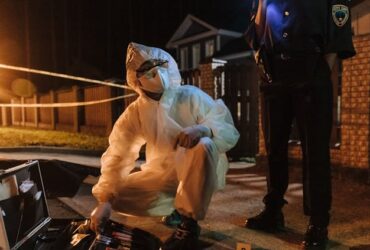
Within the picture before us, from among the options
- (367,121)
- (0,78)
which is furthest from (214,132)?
(0,78)

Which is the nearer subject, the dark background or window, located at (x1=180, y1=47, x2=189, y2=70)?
window, located at (x1=180, y1=47, x2=189, y2=70)

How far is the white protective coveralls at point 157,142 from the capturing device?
320cm

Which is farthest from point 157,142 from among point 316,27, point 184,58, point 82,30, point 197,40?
point 82,30

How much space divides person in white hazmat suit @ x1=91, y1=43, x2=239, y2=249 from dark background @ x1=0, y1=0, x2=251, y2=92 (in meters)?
21.4

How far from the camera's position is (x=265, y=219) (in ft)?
12.0

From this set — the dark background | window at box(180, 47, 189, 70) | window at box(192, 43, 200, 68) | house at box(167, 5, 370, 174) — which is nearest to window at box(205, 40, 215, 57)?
window at box(192, 43, 200, 68)

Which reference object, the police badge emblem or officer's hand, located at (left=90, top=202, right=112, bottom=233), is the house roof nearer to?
the police badge emblem

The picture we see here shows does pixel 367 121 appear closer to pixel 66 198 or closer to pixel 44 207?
pixel 66 198

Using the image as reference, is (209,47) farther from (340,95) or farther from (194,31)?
(340,95)

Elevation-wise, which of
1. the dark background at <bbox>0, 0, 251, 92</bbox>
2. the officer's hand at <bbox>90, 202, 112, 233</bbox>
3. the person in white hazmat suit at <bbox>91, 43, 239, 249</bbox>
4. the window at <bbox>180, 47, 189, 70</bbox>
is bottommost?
the officer's hand at <bbox>90, 202, 112, 233</bbox>

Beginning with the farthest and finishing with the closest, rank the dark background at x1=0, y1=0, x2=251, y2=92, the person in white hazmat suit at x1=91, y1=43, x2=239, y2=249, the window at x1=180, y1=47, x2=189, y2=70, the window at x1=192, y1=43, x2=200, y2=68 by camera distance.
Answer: the dark background at x1=0, y1=0, x2=251, y2=92 → the window at x1=180, y1=47, x2=189, y2=70 → the window at x1=192, y1=43, x2=200, y2=68 → the person in white hazmat suit at x1=91, y1=43, x2=239, y2=249

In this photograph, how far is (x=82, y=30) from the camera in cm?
3291

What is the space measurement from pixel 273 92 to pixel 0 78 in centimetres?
2990

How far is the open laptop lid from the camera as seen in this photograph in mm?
2637
